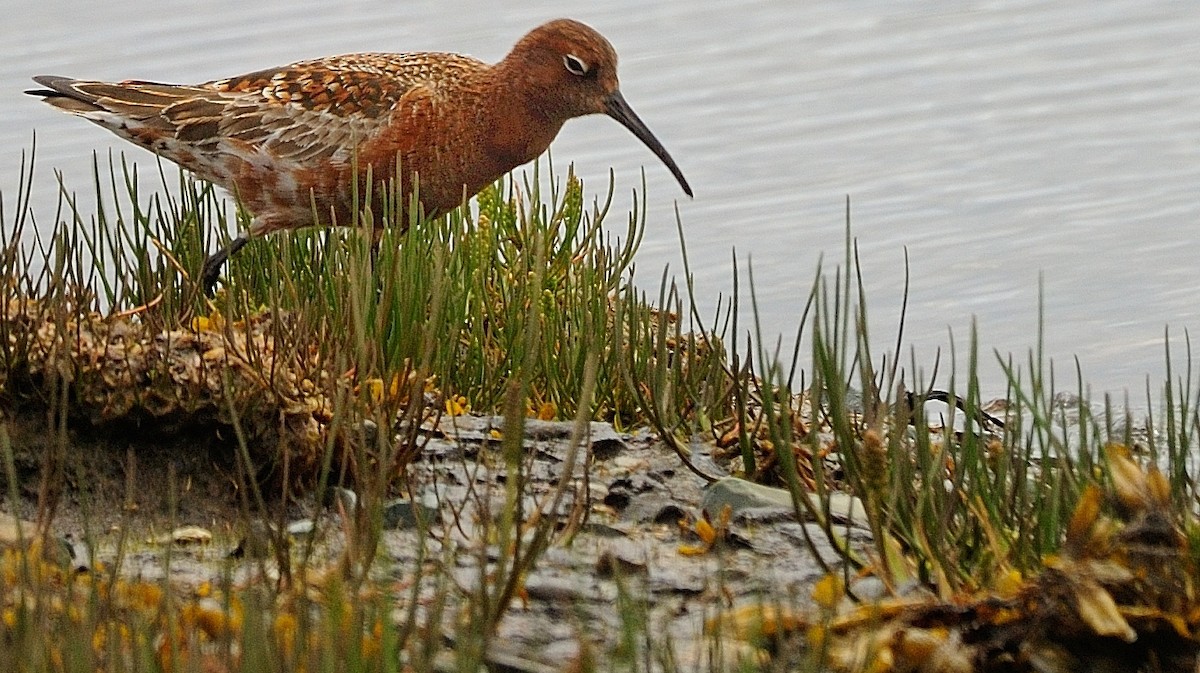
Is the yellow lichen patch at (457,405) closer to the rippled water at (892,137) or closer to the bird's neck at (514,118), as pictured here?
the bird's neck at (514,118)

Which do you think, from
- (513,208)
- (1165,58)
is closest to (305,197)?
(513,208)

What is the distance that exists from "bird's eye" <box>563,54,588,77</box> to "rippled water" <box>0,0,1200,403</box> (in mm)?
2233

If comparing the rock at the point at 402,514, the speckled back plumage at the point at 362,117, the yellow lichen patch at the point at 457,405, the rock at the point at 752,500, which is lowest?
the rock at the point at 402,514

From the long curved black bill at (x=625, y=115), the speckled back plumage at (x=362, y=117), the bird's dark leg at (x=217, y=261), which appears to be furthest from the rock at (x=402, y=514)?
the long curved black bill at (x=625, y=115)

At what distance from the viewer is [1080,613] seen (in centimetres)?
376

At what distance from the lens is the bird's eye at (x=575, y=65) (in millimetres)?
8547

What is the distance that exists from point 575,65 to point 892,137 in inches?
194

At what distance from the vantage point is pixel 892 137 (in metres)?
13.0

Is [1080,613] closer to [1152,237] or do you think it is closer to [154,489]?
[154,489]

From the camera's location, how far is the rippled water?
34.3 ft

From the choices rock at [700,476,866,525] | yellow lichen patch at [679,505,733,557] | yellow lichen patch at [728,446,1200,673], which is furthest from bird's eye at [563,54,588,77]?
yellow lichen patch at [728,446,1200,673]

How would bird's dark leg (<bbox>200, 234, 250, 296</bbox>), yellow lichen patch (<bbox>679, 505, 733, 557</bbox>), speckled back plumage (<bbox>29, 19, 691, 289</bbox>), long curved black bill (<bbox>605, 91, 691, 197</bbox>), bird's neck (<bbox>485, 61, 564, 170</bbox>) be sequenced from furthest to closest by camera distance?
1. long curved black bill (<bbox>605, 91, 691, 197</bbox>)
2. bird's neck (<bbox>485, 61, 564, 170</bbox>)
3. speckled back plumage (<bbox>29, 19, 691, 289</bbox>)
4. bird's dark leg (<bbox>200, 234, 250, 296</bbox>)
5. yellow lichen patch (<bbox>679, 505, 733, 557</bbox>)

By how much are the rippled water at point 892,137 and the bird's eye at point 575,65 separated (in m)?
2.23

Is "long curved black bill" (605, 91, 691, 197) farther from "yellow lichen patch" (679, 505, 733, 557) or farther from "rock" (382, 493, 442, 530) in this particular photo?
"yellow lichen patch" (679, 505, 733, 557)
